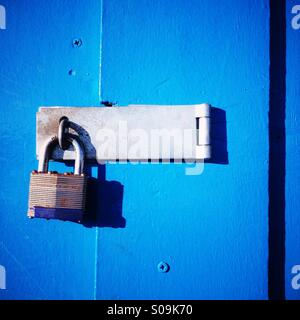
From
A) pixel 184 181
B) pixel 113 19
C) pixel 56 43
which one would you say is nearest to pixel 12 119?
pixel 56 43

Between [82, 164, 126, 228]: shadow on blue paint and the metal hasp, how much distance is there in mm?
62

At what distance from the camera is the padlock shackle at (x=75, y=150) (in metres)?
0.63

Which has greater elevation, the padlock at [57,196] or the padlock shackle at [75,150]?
the padlock shackle at [75,150]

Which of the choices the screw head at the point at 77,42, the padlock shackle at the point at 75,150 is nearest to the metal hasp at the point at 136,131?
the padlock shackle at the point at 75,150

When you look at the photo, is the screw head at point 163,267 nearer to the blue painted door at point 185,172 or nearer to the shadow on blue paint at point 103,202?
the blue painted door at point 185,172

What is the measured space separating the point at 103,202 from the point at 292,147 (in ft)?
1.71

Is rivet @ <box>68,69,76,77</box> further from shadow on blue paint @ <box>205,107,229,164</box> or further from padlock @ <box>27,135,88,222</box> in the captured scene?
shadow on blue paint @ <box>205,107,229,164</box>

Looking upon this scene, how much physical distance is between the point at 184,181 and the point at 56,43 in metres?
0.52

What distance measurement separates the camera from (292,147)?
68 cm

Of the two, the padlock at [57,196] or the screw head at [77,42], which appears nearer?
the padlock at [57,196]

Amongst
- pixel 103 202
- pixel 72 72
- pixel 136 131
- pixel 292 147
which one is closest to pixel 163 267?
pixel 103 202

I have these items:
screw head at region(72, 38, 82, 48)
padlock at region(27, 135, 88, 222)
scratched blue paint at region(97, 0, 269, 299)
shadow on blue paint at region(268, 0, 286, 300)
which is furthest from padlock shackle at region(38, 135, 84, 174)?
A: shadow on blue paint at region(268, 0, 286, 300)

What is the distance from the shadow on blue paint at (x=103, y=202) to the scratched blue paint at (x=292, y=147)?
1.46 ft

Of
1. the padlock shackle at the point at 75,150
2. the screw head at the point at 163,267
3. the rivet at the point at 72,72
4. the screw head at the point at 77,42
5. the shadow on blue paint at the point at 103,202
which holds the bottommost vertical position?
the screw head at the point at 163,267
